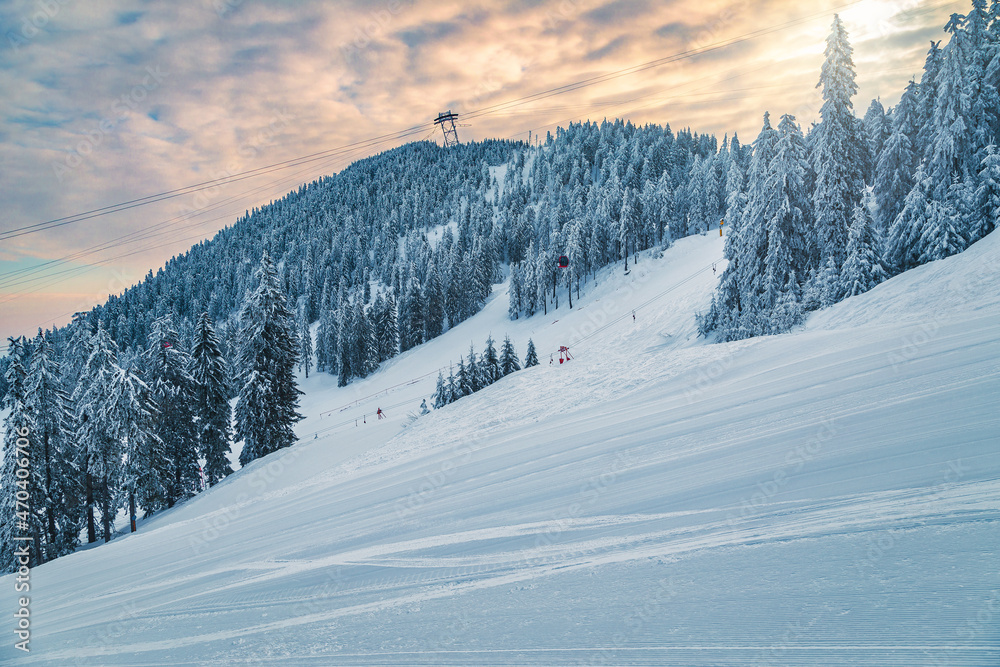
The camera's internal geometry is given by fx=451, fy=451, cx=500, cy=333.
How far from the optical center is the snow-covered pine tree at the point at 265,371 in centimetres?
2759

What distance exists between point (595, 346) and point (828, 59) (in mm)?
27151

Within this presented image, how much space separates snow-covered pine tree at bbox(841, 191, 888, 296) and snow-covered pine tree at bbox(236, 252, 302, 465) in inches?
1209

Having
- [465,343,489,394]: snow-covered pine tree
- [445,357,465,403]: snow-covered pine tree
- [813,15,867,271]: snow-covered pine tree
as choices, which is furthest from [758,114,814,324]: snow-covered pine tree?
[445,357,465,403]: snow-covered pine tree

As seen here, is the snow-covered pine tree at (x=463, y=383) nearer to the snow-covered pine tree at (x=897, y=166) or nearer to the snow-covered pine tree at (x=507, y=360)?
the snow-covered pine tree at (x=507, y=360)

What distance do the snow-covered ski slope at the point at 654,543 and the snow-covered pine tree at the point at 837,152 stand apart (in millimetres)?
12379

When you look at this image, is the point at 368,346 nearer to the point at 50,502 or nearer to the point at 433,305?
the point at 433,305

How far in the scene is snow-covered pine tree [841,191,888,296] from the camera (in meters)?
20.6

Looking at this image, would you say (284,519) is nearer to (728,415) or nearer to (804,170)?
(728,415)

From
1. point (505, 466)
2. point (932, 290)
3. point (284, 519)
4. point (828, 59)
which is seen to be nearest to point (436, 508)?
point (505, 466)

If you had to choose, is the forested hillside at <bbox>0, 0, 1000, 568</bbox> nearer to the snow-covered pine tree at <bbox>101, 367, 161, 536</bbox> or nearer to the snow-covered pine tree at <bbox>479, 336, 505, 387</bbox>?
the snow-covered pine tree at <bbox>101, 367, 161, 536</bbox>

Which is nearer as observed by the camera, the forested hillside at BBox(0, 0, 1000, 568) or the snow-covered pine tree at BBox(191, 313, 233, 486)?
the forested hillside at BBox(0, 0, 1000, 568)

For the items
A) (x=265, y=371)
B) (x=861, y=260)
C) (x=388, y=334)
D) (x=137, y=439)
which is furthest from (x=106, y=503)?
(x=388, y=334)

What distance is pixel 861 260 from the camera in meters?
20.8

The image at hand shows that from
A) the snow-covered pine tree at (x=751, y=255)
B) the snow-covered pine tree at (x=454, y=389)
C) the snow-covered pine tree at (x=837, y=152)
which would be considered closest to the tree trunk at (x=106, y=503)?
the snow-covered pine tree at (x=454, y=389)
